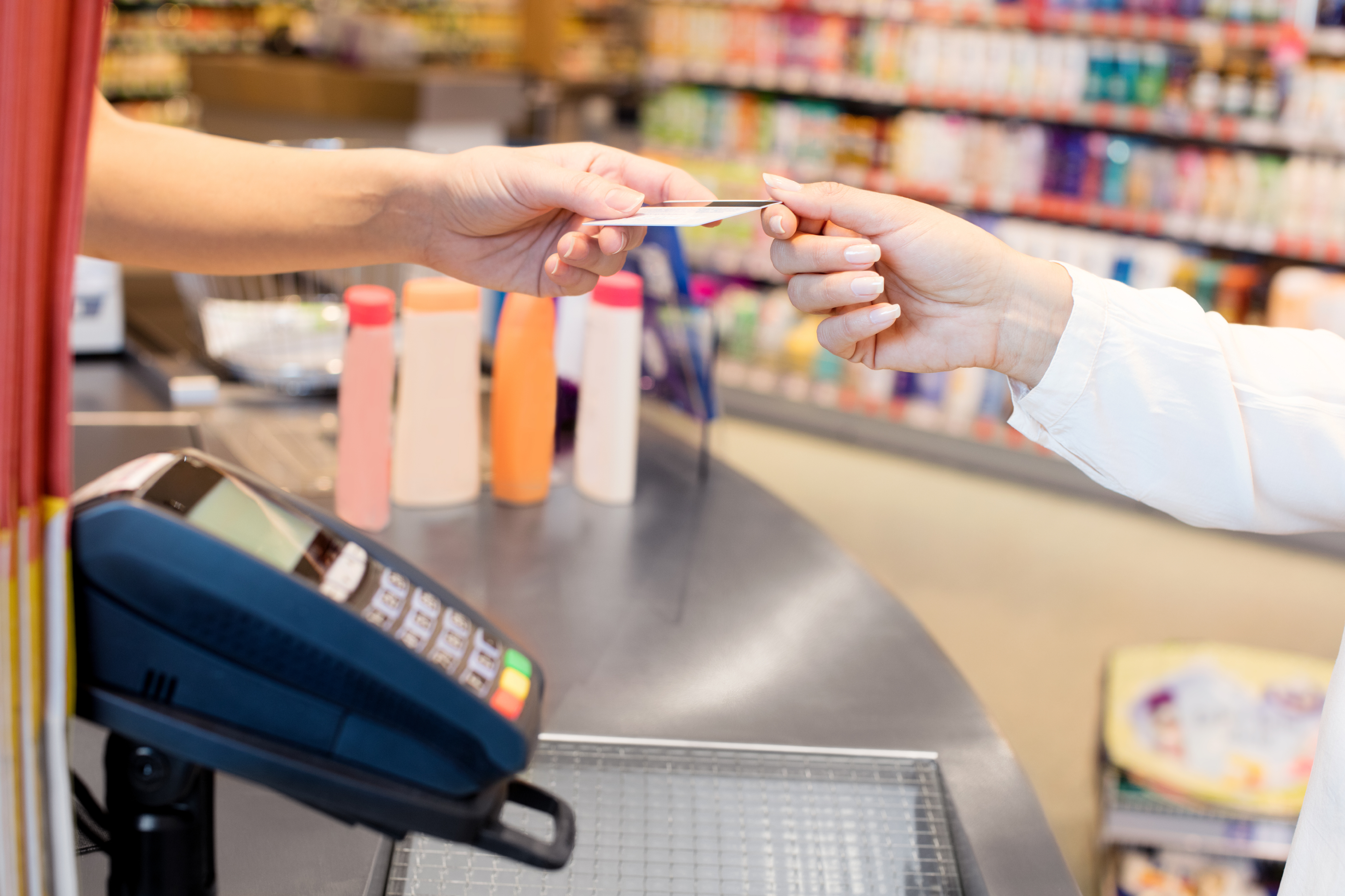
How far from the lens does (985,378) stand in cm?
444

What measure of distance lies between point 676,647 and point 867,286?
1.58ft

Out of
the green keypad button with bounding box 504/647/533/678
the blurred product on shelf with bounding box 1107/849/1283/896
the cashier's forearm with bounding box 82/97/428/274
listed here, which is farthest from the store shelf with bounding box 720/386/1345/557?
the green keypad button with bounding box 504/647/533/678

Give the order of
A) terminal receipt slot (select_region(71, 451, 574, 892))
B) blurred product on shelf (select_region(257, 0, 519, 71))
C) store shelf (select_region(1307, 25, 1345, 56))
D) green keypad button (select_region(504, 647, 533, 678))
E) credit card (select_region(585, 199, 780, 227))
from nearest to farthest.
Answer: terminal receipt slot (select_region(71, 451, 574, 892)) < green keypad button (select_region(504, 647, 533, 678)) < credit card (select_region(585, 199, 780, 227)) < store shelf (select_region(1307, 25, 1345, 56)) < blurred product on shelf (select_region(257, 0, 519, 71))

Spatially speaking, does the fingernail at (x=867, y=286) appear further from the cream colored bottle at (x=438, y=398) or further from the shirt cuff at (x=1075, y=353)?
the cream colored bottle at (x=438, y=398)

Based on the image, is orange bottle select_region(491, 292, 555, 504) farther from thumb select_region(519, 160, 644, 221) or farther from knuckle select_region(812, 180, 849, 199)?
knuckle select_region(812, 180, 849, 199)

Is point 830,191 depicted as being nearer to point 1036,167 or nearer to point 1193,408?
point 1193,408

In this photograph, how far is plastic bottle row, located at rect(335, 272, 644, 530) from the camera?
1.44 m

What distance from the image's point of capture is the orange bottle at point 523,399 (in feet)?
5.13

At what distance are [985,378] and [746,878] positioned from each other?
3698mm

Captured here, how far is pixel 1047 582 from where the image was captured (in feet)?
11.7

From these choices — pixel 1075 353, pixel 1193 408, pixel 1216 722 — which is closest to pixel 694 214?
pixel 1075 353

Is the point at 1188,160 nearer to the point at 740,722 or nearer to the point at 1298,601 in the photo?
the point at 1298,601

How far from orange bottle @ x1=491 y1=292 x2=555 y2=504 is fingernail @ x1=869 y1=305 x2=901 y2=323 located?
2.01 feet

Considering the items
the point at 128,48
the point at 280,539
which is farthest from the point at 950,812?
the point at 128,48
